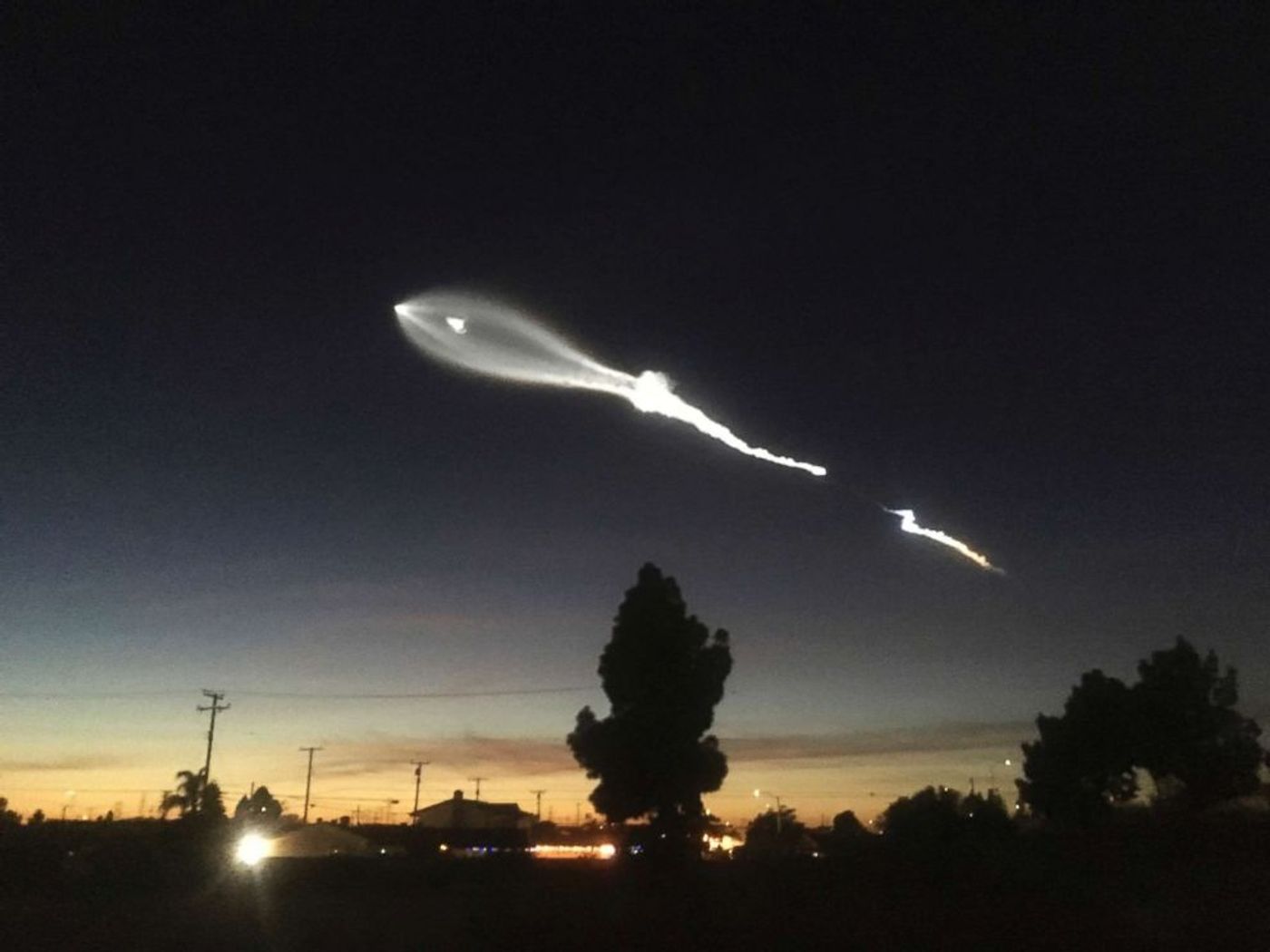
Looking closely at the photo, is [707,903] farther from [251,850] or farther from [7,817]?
[7,817]

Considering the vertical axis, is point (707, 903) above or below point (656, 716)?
below

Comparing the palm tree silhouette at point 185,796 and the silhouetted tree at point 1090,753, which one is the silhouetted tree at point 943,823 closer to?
the silhouetted tree at point 1090,753

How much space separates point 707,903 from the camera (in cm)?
3300

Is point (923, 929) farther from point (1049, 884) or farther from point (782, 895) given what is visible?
point (1049, 884)

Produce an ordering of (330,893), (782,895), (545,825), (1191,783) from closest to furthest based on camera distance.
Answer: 1. (782,895)
2. (330,893)
3. (1191,783)
4. (545,825)

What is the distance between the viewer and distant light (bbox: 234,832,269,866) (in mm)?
58344

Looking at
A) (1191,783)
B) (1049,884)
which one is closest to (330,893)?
(1049,884)

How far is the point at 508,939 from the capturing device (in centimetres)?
2853

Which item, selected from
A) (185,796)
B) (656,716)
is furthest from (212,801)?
(656,716)

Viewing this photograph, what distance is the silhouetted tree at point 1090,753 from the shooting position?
63.4 meters

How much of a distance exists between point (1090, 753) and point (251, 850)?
43.4m

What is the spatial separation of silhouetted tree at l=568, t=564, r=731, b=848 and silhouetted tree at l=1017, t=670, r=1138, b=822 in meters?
26.8

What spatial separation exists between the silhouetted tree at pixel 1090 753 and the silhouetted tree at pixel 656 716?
88.0ft

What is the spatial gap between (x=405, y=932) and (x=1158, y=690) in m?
44.7
